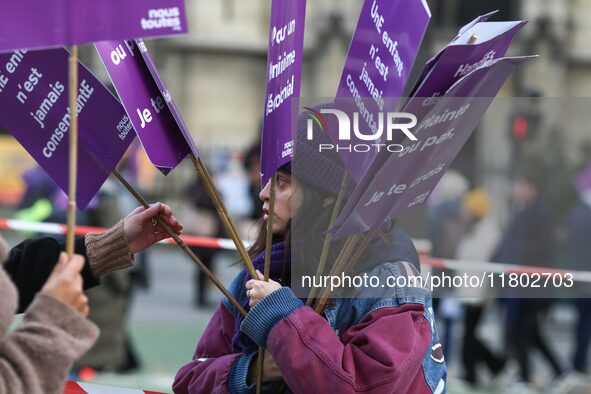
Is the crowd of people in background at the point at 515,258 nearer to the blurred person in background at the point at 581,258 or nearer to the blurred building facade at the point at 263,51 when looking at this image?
the blurred person in background at the point at 581,258

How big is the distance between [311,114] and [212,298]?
11.7 metres

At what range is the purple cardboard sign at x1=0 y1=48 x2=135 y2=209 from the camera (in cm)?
328

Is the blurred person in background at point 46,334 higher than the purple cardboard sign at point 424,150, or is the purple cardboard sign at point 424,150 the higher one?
the purple cardboard sign at point 424,150

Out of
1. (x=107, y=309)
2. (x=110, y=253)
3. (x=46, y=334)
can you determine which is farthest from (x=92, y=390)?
(x=107, y=309)

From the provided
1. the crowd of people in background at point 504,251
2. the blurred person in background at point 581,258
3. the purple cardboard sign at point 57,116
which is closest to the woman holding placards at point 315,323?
the purple cardboard sign at point 57,116

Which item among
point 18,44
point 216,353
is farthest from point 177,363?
point 18,44

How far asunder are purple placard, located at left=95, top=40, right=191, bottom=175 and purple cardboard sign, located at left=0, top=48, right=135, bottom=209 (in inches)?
→ 8.4

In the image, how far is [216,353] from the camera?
11.3 feet

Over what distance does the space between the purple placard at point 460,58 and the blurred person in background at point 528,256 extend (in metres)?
6.42

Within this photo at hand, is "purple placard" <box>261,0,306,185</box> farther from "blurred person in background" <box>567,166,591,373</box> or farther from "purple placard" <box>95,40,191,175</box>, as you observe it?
"blurred person in background" <box>567,166,591,373</box>

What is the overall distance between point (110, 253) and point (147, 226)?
0.15 meters

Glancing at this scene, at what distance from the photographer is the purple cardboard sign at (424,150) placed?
294cm

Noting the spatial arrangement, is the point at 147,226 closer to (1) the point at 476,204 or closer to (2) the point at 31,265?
(2) the point at 31,265

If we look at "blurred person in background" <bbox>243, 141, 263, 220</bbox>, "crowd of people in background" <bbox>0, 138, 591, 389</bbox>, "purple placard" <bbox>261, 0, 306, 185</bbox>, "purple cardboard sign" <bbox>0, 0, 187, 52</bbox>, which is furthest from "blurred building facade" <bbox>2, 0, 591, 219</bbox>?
"purple cardboard sign" <bbox>0, 0, 187, 52</bbox>
